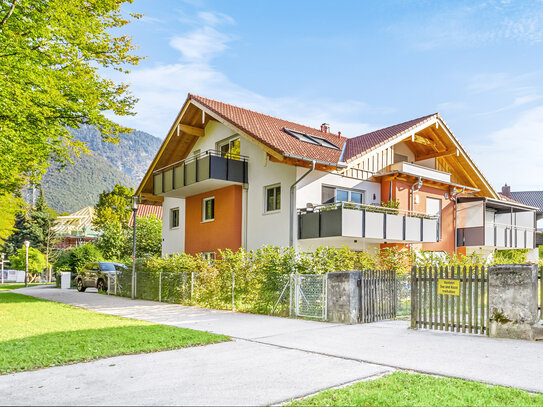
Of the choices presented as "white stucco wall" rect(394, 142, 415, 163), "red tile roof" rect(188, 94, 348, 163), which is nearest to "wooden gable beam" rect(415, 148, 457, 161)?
"white stucco wall" rect(394, 142, 415, 163)

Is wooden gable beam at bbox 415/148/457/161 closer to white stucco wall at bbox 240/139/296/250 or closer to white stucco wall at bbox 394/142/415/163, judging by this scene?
white stucco wall at bbox 394/142/415/163

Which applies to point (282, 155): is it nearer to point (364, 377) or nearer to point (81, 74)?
point (81, 74)

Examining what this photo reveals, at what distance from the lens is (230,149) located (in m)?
24.8

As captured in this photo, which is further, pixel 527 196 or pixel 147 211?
pixel 527 196

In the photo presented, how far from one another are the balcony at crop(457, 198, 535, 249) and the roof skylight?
8.81 m

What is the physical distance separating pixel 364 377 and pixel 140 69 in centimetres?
1638

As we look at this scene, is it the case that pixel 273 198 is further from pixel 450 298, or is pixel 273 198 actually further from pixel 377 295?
pixel 450 298

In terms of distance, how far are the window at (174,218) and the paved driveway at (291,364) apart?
61.7ft

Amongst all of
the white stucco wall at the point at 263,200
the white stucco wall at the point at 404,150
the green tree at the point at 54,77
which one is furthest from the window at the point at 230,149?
the white stucco wall at the point at 404,150

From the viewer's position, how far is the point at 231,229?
23359mm

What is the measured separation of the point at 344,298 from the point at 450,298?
2.60 meters

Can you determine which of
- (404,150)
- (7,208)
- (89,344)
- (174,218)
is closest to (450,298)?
(89,344)

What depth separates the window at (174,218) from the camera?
29.3 meters

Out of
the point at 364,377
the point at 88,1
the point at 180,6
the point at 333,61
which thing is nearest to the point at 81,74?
the point at 88,1
